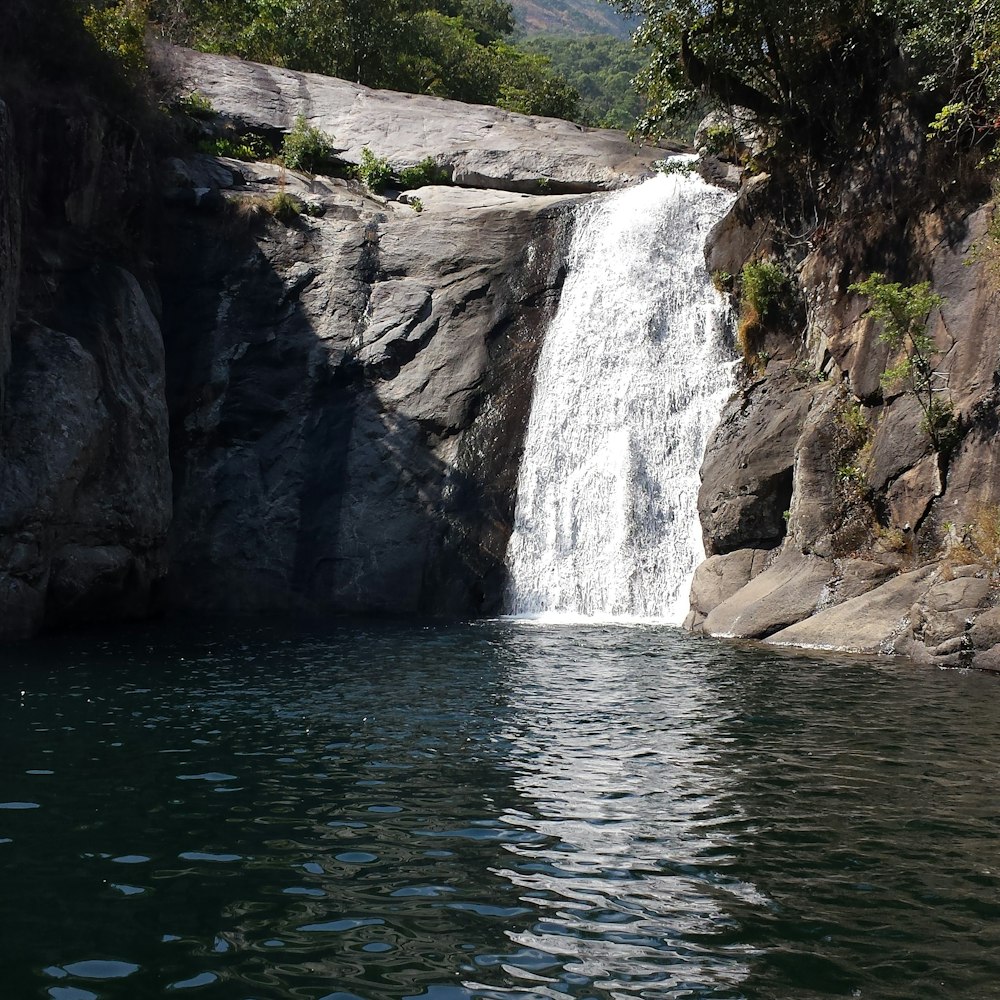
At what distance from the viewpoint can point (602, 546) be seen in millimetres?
27391

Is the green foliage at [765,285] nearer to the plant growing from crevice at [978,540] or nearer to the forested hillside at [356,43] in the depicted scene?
the plant growing from crevice at [978,540]

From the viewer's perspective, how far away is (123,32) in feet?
104

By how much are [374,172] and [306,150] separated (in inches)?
101

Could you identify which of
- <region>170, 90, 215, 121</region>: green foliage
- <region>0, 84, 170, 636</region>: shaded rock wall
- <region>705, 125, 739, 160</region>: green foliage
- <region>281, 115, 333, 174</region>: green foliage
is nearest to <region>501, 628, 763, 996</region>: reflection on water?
<region>0, 84, 170, 636</region>: shaded rock wall

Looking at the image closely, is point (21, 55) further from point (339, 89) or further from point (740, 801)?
point (740, 801)

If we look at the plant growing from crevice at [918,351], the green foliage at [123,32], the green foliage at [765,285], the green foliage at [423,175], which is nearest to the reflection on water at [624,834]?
the plant growing from crevice at [918,351]

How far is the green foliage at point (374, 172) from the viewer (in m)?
36.7

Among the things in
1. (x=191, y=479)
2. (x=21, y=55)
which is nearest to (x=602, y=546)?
(x=191, y=479)

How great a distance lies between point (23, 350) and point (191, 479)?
7.52 meters

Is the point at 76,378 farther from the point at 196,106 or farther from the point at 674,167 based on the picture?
the point at 196,106

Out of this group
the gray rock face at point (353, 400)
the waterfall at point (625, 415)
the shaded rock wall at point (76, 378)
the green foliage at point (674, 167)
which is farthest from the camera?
the green foliage at point (674, 167)

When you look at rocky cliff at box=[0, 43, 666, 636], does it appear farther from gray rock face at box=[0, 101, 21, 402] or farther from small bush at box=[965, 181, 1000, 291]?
small bush at box=[965, 181, 1000, 291]

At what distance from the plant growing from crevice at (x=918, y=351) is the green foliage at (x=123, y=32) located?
70.0ft

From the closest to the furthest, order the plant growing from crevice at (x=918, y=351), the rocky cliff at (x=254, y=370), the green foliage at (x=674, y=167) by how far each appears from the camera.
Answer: the plant growing from crevice at (x=918, y=351) < the rocky cliff at (x=254, y=370) < the green foliage at (x=674, y=167)
